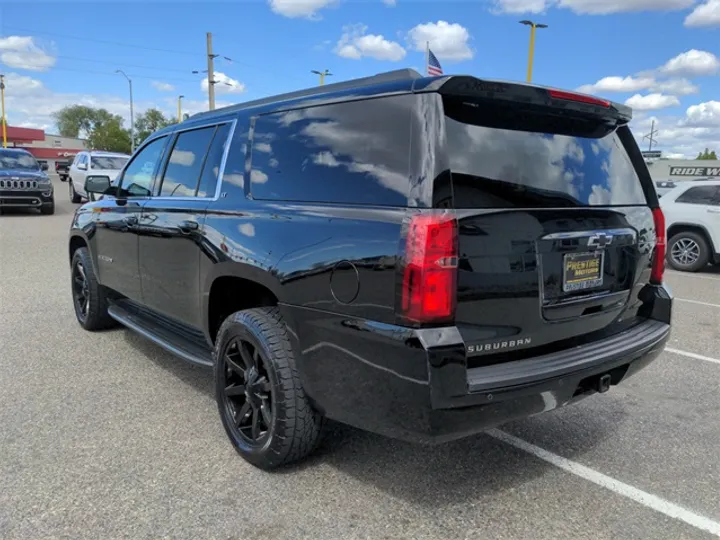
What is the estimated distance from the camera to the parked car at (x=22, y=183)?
16.2 metres

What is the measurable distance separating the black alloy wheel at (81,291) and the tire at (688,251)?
10.0 metres

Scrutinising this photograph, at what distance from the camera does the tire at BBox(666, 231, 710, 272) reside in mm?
10628

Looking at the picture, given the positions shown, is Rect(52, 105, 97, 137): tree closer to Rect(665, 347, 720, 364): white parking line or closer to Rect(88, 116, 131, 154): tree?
Rect(88, 116, 131, 154): tree

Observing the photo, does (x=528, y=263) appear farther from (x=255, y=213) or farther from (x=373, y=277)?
(x=255, y=213)

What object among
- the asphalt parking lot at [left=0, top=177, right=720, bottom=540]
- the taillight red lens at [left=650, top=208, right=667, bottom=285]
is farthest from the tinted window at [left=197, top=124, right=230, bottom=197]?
the taillight red lens at [left=650, top=208, right=667, bottom=285]

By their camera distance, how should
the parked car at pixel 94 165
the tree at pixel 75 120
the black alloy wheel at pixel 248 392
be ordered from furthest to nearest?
the tree at pixel 75 120 → the parked car at pixel 94 165 → the black alloy wheel at pixel 248 392

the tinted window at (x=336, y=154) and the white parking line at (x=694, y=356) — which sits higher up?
the tinted window at (x=336, y=154)

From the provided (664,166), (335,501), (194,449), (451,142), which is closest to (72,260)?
(194,449)

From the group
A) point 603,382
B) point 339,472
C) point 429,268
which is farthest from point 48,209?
point 603,382

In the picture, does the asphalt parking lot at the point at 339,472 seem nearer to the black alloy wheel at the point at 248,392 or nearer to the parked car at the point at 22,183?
the black alloy wheel at the point at 248,392

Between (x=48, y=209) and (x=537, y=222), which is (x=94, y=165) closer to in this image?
(x=48, y=209)

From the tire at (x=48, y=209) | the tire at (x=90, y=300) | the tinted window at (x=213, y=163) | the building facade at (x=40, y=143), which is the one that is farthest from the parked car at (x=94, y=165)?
the building facade at (x=40, y=143)

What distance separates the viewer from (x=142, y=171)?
4.73 meters

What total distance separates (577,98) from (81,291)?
497 cm
